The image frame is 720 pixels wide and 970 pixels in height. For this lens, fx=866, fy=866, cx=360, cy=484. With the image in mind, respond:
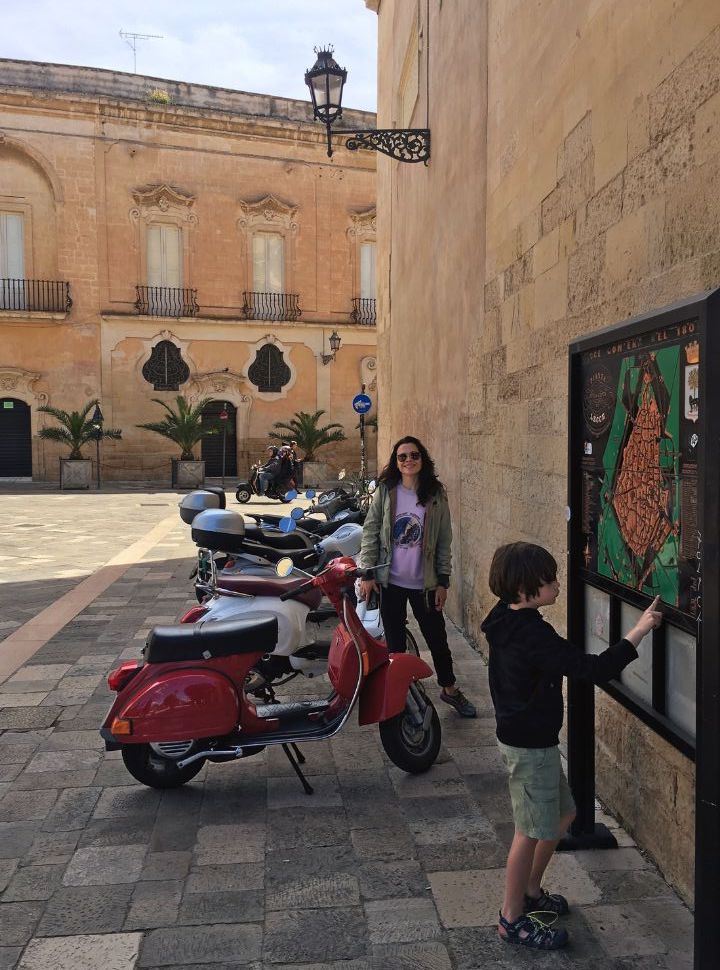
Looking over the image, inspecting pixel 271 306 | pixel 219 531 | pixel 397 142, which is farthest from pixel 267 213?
pixel 219 531

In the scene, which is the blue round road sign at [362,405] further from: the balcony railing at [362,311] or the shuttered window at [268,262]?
the shuttered window at [268,262]

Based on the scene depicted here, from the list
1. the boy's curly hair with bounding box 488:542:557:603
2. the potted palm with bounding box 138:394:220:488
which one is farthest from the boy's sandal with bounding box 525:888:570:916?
the potted palm with bounding box 138:394:220:488

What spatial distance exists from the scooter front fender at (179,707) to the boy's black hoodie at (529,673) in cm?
135

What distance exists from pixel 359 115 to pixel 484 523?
27.6 m

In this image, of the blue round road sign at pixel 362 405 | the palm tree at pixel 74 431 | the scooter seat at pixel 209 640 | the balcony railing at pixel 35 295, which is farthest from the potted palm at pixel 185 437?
the scooter seat at pixel 209 640

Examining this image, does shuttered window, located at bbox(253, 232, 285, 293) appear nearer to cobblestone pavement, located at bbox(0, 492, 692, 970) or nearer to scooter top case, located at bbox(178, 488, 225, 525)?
scooter top case, located at bbox(178, 488, 225, 525)

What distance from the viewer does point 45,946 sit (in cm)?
264

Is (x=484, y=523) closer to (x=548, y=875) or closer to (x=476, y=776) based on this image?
(x=476, y=776)

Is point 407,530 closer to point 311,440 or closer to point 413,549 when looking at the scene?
point 413,549

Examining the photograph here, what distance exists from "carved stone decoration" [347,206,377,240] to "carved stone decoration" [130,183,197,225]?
555 centimetres

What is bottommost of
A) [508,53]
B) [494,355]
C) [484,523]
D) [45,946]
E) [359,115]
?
[45,946]

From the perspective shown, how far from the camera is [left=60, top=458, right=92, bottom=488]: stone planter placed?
2395cm

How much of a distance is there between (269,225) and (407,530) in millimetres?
26315

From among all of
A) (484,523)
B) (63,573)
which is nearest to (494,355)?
(484,523)
